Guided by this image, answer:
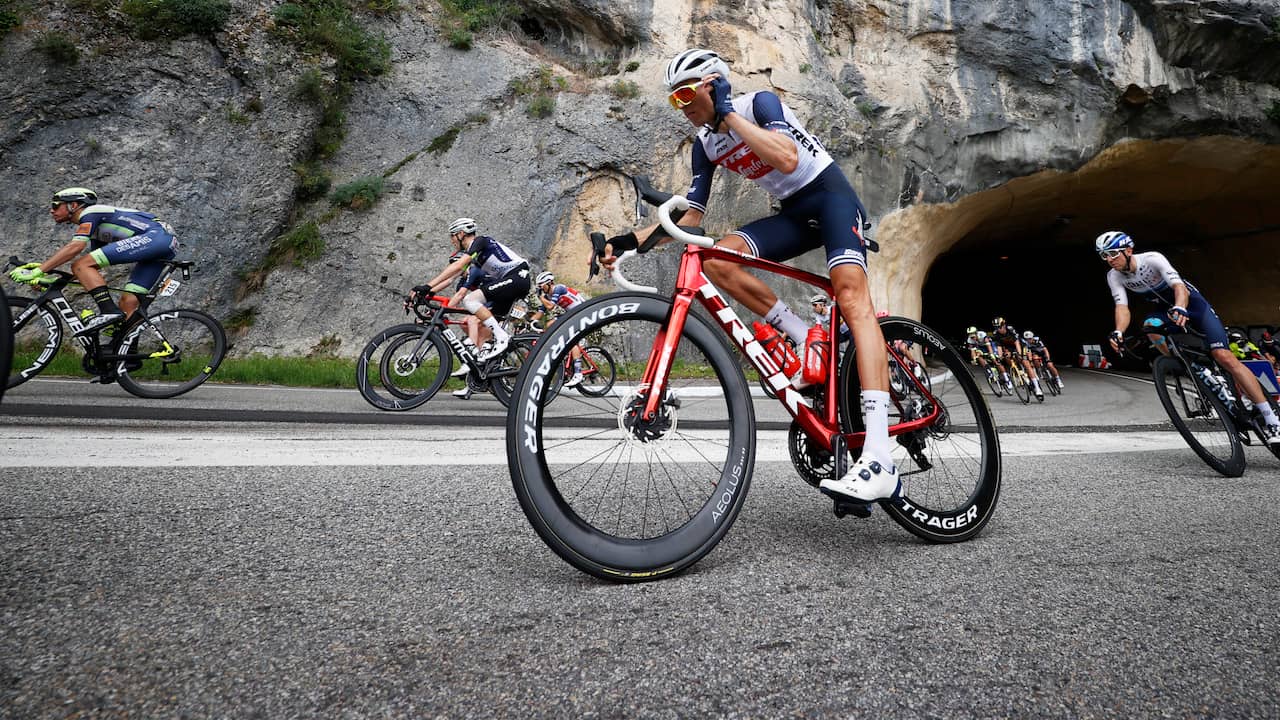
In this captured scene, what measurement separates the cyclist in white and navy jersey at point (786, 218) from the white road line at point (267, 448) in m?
1.12

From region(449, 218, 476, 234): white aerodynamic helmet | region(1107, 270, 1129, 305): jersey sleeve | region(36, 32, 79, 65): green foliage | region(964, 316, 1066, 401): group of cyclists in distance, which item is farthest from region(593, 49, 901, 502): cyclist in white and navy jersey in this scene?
region(36, 32, 79, 65): green foliage

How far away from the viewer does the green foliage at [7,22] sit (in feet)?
43.1

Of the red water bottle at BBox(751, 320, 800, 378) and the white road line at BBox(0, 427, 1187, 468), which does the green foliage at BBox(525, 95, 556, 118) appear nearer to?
the white road line at BBox(0, 427, 1187, 468)

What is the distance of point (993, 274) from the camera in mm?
30281

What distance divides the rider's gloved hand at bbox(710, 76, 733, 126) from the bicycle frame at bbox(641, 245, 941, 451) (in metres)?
0.43

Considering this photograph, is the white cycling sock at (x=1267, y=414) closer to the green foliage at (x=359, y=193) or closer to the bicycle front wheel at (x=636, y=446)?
the bicycle front wheel at (x=636, y=446)

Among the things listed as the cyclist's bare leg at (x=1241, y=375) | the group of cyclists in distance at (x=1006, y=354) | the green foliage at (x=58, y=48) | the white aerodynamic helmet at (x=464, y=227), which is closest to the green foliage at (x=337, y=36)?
the green foliage at (x=58, y=48)

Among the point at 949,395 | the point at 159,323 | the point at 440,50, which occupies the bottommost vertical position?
the point at 159,323

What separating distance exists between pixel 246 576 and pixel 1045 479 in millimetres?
3389

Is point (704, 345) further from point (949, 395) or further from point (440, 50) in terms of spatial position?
point (440, 50)

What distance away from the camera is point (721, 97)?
2191 mm

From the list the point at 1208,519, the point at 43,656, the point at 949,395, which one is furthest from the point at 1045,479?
the point at 43,656

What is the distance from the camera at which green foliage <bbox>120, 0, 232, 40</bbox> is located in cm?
1416

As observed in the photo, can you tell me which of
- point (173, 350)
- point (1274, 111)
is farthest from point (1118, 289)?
point (1274, 111)
